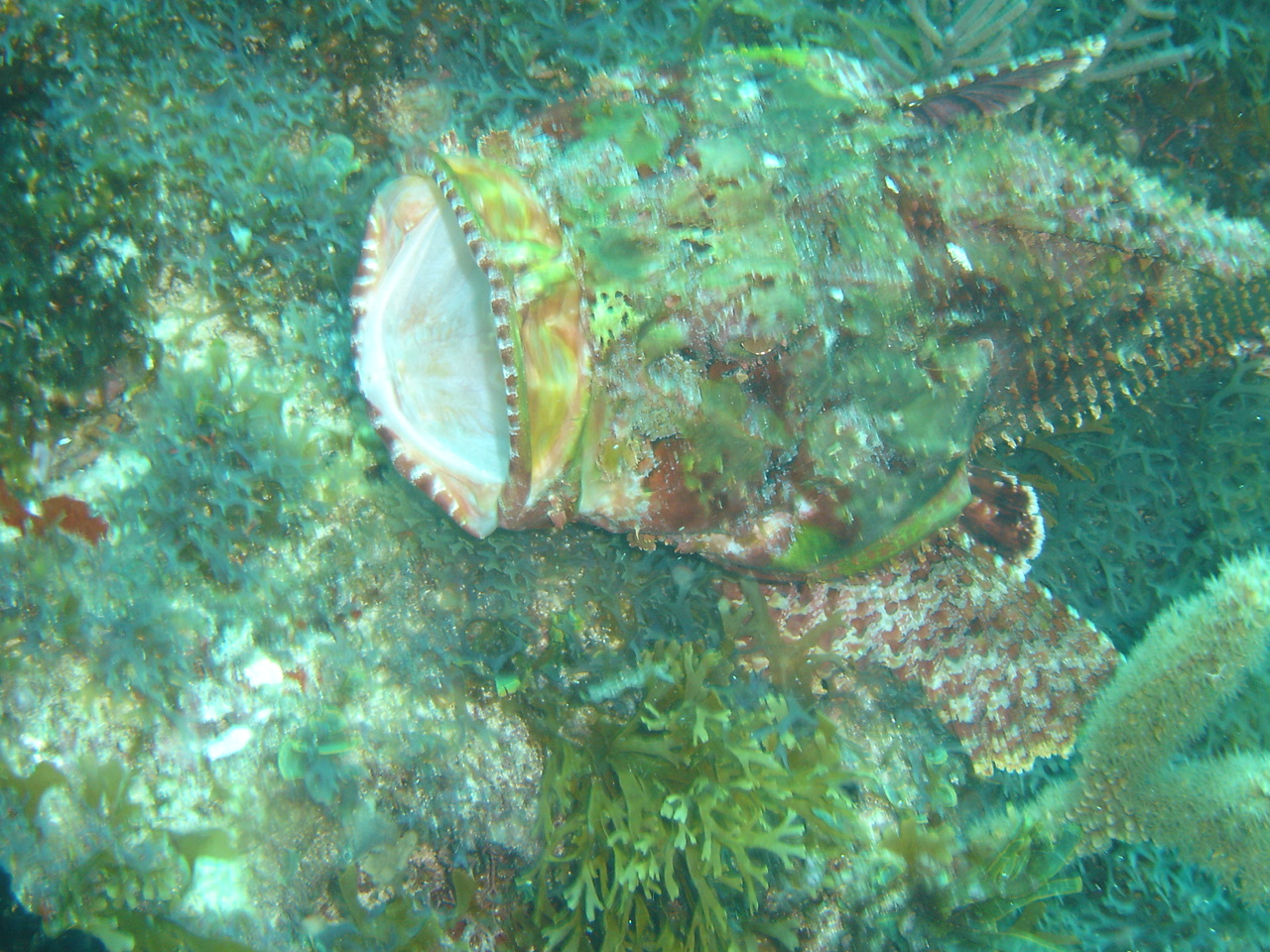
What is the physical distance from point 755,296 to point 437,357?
1.39m

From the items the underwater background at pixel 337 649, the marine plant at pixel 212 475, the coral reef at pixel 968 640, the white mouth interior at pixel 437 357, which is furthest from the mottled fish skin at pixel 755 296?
the marine plant at pixel 212 475

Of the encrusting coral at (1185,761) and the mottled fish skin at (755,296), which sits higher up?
the mottled fish skin at (755,296)

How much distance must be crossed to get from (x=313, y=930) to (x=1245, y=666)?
4.80 metres

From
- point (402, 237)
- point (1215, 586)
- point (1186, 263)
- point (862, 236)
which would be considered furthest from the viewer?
point (1215, 586)

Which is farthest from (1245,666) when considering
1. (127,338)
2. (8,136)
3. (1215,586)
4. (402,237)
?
(8,136)

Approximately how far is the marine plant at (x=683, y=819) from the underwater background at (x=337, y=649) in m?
0.02

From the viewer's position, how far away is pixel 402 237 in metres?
2.82

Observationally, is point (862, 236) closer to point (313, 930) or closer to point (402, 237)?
point (402, 237)

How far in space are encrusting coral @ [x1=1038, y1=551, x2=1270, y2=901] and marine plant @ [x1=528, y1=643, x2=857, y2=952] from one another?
4.83 ft

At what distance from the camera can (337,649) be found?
314cm

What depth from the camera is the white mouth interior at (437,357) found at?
2709 millimetres

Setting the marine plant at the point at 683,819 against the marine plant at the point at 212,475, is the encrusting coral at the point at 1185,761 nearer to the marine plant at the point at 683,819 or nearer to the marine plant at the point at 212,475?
the marine plant at the point at 683,819

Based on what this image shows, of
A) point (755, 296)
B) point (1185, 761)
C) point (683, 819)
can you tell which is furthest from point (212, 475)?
point (1185, 761)

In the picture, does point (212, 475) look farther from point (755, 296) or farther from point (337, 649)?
point (755, 296)
